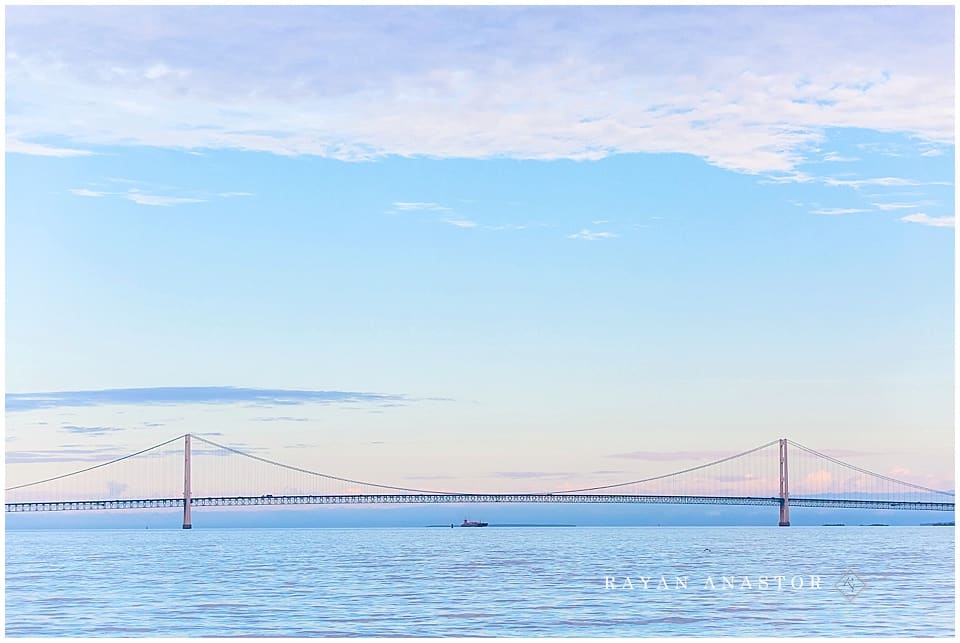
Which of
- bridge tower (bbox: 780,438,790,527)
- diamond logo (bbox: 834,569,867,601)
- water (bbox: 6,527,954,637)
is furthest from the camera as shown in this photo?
bridge tower (bbox: 780,438,790,527)

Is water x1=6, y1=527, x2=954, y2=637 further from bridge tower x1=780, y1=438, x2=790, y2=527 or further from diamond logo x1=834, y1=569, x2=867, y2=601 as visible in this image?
bridge tower x1=780, y1=438, x2=790, y2=527

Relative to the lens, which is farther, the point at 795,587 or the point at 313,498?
the point at 313,498

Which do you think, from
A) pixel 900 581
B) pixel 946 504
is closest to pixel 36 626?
pixel 900 581

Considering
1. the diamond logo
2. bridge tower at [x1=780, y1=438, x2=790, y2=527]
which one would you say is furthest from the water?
bridge tower at [x1=780, y1=438, x2=790, y2=527]

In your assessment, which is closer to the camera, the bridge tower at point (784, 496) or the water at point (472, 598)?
the water at point (472, 598)

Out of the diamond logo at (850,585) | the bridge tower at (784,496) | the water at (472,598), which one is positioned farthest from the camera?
the bridge tower at (784,496)

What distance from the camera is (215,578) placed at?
81.8 ft

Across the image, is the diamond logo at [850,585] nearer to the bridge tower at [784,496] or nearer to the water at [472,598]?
the water at [472,598]

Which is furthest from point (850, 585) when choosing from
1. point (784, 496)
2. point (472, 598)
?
point (784, 496)

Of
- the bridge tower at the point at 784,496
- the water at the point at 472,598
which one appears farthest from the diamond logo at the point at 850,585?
the bridge tower at the point at 784,496

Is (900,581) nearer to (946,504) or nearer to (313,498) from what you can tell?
(313,498)

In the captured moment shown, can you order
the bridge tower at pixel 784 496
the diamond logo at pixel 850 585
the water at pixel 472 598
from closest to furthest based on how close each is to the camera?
the water at pixel 472 598 < the diamond logo at pixel 850 585 < the bridge tower at pixel 784 496

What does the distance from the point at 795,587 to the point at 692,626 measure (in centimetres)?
611

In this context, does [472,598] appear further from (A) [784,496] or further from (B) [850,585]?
(A) [784,496]
